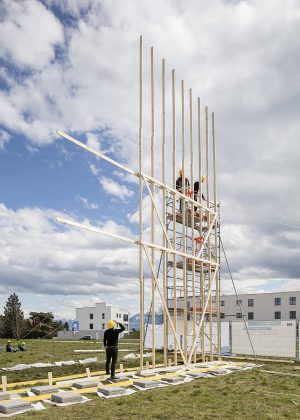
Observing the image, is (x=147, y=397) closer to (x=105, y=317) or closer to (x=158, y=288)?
(x=158, y=288)

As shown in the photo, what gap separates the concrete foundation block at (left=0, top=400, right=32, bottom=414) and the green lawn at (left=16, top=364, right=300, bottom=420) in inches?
16.0

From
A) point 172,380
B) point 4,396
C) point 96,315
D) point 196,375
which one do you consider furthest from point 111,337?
point 96,315

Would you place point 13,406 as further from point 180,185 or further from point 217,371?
point 180,185

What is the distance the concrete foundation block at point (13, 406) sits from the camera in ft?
31.6

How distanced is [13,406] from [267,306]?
6061 centimetres

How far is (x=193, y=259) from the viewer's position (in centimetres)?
1969

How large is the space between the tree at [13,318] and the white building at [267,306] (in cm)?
2728

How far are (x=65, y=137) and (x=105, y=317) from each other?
75.8 meters

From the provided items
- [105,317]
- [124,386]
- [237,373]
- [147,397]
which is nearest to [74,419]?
[147,397]

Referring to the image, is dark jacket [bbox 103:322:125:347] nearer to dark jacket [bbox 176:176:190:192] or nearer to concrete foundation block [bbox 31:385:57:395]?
concrete foundation block [bbox 31:385:57:395]

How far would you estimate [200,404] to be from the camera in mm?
10891

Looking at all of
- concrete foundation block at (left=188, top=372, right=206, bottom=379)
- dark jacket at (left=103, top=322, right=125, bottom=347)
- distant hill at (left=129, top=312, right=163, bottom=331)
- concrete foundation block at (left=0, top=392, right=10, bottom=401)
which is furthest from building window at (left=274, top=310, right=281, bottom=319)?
concrete foundation block at (left=0, top=392, right=10, bottom=401)

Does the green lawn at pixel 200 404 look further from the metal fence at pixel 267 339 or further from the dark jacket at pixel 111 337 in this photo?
the metal fence at pixel 267 339

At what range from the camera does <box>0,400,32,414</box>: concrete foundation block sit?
963 centimetres
